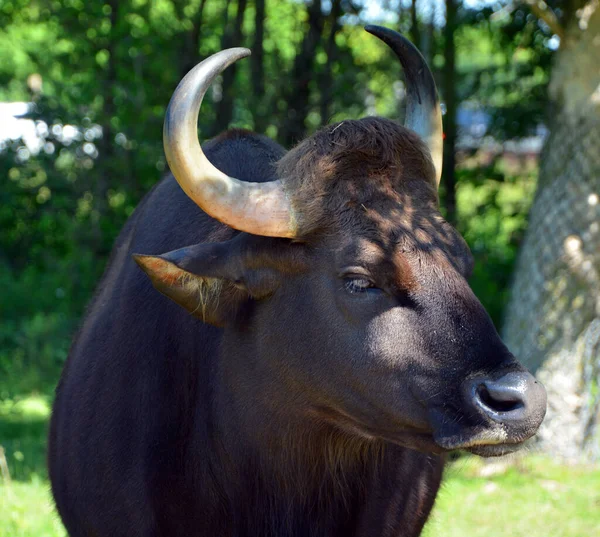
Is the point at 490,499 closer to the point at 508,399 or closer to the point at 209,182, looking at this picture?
the point at 508,399

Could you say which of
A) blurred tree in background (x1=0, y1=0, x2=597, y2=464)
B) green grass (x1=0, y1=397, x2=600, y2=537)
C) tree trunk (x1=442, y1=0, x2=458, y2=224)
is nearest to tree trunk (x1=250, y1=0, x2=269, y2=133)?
blurred tree in background (x1=0, y1=0, x2=597, y2=464)

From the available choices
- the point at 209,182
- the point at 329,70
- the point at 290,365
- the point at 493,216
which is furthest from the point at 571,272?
the point at 209,182

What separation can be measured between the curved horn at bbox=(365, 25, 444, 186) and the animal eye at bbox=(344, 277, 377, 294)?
89 cm

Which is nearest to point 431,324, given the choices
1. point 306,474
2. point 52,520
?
point 306,474

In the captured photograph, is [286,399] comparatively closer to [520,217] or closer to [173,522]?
[173,522]

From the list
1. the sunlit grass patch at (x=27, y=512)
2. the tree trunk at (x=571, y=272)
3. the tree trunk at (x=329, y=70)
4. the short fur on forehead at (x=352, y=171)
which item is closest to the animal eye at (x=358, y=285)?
the short fur on forehead at (x=352, y=171)

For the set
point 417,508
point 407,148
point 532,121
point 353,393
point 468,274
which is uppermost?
point 407,148

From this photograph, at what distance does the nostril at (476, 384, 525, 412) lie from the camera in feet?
9.90

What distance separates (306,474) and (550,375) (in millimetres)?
4466

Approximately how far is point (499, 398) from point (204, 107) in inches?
285

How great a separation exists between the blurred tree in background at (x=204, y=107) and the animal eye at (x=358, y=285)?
6.02 metres

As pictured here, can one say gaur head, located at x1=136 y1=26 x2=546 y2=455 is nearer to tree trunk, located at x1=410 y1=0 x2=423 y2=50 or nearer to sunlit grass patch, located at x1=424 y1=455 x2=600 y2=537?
sunlit grass patch, located at x1=424 y1=455 x2=600 y2=537

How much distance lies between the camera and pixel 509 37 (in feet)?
31.3

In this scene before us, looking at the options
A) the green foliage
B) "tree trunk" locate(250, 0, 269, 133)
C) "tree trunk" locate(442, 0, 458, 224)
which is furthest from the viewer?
"tree trunk" locate(442, 0, 458, 224)
